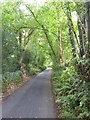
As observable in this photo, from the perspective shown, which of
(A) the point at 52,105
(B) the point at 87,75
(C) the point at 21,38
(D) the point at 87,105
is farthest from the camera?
(C) the point at 21,38

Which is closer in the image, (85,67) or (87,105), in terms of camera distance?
(87,105)

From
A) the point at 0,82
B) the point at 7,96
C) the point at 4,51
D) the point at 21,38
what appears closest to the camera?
the point at 7,96

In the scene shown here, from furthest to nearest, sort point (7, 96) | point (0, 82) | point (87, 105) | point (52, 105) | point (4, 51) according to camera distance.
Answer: point (4, 51) < point (0, 82) < point (7, 96) < point (52, 105) < point (87, 105)

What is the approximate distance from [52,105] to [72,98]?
3479 millimetres

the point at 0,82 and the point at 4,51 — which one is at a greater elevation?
the point at 4,51

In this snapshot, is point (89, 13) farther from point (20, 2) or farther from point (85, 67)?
point (20, 2)

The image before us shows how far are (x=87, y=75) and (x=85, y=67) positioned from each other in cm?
39

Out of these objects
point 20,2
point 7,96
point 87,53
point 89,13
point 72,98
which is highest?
point 20,2

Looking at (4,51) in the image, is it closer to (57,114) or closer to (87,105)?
(57,114)

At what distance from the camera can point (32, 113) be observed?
11.5m

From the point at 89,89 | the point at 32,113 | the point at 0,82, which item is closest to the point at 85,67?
the point at 89,89

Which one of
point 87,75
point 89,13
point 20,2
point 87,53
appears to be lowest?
point 87,75

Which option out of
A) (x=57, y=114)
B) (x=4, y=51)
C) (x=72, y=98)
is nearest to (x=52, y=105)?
(x=57, y=114)

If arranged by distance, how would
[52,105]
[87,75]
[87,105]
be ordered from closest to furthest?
[87,105]
[87,75]
[52,105]
